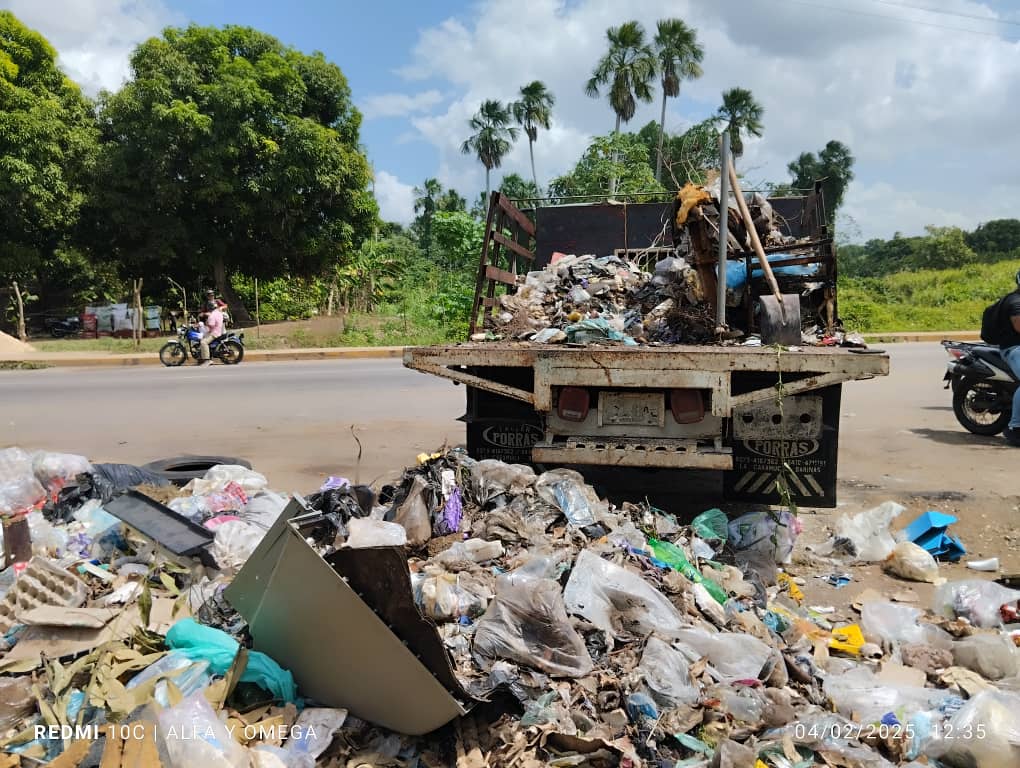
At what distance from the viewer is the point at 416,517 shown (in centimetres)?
338

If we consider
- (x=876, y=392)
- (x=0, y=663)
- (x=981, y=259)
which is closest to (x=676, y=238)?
(x=0, y=663)

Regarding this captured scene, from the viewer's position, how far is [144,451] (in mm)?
6309

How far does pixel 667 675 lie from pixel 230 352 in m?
13.5

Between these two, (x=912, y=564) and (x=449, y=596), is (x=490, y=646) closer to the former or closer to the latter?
(x=449, y=596)

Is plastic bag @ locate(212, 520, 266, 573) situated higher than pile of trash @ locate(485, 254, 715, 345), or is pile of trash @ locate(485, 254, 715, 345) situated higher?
pile of trash @ locate(485, 254, 715, 345)

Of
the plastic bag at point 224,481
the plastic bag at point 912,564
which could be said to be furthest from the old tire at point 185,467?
the plastic bag at point 912,564

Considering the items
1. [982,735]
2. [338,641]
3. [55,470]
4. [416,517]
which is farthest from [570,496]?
[55,470]

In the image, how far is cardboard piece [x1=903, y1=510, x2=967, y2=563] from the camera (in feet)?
13.0

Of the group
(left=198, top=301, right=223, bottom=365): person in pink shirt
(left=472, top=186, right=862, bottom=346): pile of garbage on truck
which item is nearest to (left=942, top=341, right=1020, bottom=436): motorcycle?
(left=472, top=186, right=862, bottom=346): pile of garbage on truck

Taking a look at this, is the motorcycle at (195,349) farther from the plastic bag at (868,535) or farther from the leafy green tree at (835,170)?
the leafy green tree at (835,170)

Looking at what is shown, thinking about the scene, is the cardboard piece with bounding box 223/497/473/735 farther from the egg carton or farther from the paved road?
the paved road

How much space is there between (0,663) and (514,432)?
2.62m

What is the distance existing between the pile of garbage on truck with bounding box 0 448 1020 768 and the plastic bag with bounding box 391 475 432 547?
0.01 m

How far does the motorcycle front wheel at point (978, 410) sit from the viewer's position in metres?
6.39
